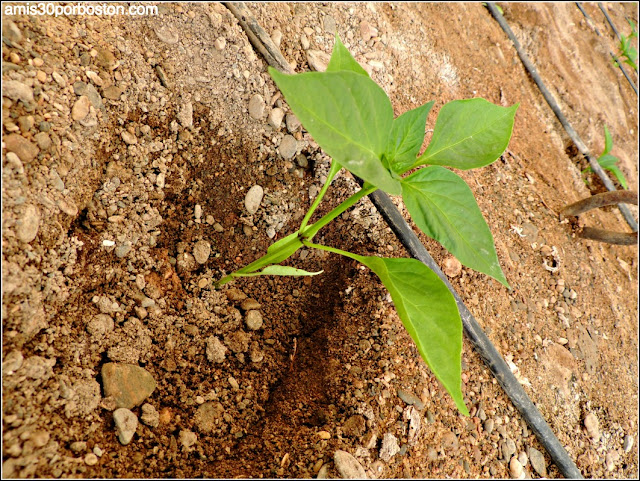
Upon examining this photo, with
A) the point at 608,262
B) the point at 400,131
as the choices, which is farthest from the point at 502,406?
the point at 608,262

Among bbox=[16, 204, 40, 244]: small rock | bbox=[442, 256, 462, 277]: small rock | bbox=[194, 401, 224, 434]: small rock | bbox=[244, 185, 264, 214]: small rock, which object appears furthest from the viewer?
bbox=[442, 256, 462, 277]: small rock

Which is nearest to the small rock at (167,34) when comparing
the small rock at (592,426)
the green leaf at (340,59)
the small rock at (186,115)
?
the small rock at (186,115)

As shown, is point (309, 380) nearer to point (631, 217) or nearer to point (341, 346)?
point (341, 346)

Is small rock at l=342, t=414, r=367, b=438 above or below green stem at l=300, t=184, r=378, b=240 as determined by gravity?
below

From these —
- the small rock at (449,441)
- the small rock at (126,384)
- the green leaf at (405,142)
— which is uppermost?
the green leaf at (405,142)

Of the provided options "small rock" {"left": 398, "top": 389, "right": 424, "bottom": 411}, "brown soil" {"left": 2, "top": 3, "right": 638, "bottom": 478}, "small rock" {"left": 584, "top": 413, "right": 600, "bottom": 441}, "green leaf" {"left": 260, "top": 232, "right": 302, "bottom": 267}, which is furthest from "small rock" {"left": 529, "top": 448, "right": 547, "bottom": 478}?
"green leaf" {"left": 260, "top": 232, "right": 302, "bottom": 267}

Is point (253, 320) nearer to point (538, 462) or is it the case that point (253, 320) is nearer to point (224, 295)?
point (224, 295)

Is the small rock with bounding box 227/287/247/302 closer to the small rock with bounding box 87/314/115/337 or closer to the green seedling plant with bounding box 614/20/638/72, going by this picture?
the small rock with bounding box 87/314/115/337

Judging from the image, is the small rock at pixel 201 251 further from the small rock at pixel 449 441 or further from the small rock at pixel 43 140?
the small rock at pixel 449 441
